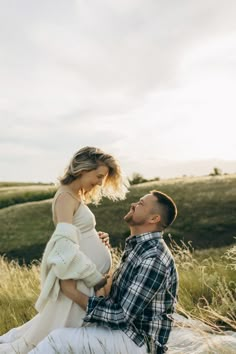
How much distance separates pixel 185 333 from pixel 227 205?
58.4 ft

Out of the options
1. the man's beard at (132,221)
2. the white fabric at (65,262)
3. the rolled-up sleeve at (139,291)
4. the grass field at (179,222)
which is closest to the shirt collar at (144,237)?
the man's beard at (132,221)

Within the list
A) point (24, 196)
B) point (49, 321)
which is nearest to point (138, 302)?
point (49, 321)

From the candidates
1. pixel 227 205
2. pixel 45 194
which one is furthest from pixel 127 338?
pixel 45 194

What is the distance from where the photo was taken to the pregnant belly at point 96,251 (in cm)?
559

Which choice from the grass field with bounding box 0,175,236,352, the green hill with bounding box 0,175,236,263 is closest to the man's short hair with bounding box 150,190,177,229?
the grass field with bounding box 0,175,236,352

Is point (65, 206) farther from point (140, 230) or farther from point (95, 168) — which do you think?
point (140, 230)

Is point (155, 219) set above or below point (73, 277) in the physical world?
above

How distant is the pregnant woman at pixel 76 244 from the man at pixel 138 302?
0.33 metres

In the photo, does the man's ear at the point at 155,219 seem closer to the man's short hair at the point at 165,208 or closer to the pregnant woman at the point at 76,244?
the man's short hair at the point at 165,208

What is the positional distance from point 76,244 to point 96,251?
30 cm

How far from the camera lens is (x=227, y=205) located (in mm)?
24109

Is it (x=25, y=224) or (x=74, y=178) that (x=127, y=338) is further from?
(x=25, y=224)

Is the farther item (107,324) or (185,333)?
(185,333)

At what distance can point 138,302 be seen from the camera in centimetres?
476
